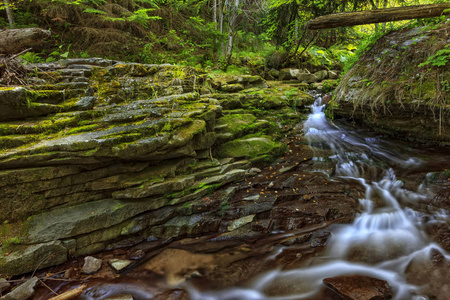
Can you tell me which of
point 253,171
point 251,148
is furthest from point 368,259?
point 251,148

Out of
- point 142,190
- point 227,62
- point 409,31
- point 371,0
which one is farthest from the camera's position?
point 227,62

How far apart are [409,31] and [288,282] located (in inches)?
308

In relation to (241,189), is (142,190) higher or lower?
higher

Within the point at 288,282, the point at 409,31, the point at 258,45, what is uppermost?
the point at 258,45

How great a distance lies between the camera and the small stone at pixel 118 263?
3.70 meters

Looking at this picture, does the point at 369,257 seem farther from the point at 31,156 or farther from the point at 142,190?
the point at 31,156

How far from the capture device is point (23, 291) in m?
3.14

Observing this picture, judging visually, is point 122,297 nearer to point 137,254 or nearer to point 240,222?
point 137,254

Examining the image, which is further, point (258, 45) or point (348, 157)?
point (258, 45)

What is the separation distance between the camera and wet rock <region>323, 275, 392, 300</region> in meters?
2.85

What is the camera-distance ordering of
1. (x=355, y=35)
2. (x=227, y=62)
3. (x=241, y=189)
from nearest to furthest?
1. (x=241, y=189)
2. (x=227, y=62)
3. (x=355, y=35)

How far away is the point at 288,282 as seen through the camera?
342cm

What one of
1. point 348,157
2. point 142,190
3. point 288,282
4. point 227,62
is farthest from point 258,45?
point 288,282

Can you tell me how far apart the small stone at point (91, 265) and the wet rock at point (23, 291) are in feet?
2.17
